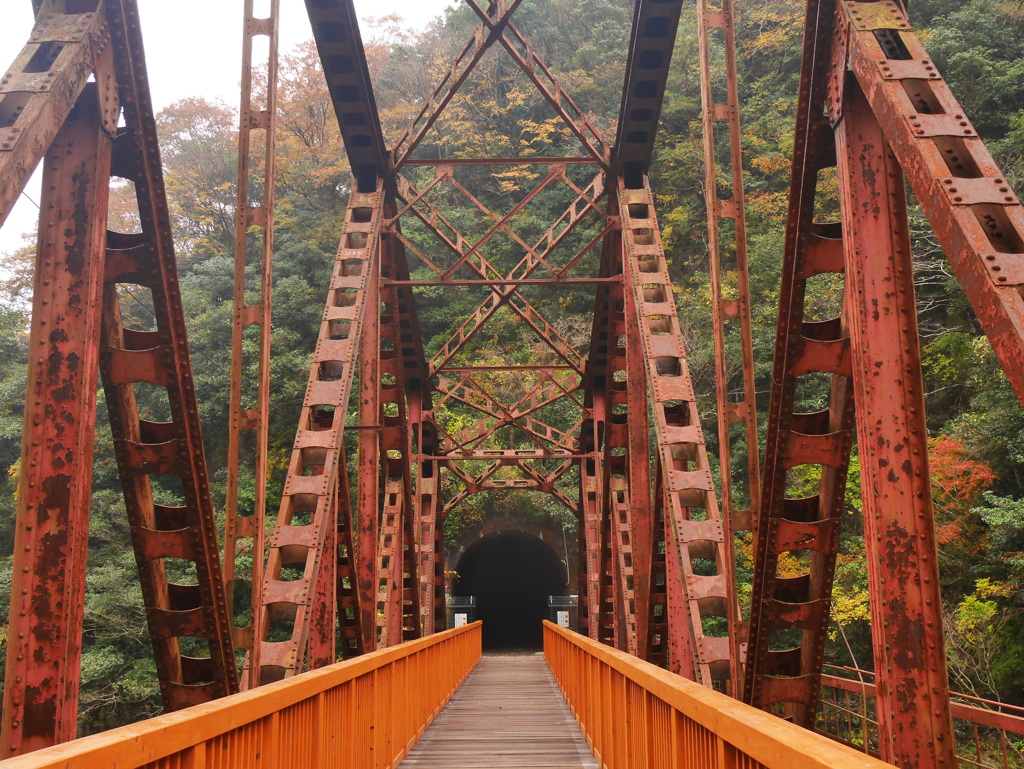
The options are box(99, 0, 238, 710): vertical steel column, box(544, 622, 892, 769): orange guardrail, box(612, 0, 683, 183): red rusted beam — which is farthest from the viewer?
box(612, 0, 683, 183): red rusted beam

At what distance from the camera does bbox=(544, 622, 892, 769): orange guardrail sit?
1851 mm

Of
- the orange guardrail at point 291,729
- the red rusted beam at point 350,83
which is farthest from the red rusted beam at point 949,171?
the red rusted beam at point 350,83

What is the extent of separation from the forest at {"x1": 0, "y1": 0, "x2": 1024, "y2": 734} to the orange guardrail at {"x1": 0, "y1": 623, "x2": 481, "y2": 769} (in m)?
10.1

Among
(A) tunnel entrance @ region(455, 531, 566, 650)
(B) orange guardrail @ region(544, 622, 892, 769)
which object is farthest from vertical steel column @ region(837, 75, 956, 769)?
(A) tunnel entrance @ region(455, 531, 566, 650)

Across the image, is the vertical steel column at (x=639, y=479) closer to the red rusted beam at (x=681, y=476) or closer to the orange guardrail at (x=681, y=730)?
the red rusted beam at (x=681, y=476)

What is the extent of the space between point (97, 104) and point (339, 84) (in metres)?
5.61

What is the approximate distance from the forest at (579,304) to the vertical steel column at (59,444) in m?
13.1

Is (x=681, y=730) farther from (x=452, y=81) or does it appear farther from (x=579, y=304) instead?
(x=579, y=304)

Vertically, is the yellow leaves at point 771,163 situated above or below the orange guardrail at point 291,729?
above

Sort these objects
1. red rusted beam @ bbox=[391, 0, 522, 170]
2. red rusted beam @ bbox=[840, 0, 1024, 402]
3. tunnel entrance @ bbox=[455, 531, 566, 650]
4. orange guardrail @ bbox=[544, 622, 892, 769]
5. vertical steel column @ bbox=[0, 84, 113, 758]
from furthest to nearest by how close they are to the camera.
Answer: tunnel entrance @ bbox=[455, 531, 566, 650] < red rusted beam @ bbox=[391, 0, 522, 170] < vertical steel column @ bbox=[0, 84, 113, 758] < red rusted beam @ bbox=[840, 0, 1024, 402] < orange guardrail @ bbox=[544, 622, 892, 769]

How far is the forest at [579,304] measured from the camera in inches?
648

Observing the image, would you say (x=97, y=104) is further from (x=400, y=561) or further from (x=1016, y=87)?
(x=1016, y=87)

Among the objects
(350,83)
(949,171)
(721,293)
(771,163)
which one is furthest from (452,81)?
(771,163)

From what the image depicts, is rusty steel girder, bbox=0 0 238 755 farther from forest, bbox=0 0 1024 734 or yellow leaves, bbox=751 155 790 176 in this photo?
yellow leaves, bbox=751 155 790 176
